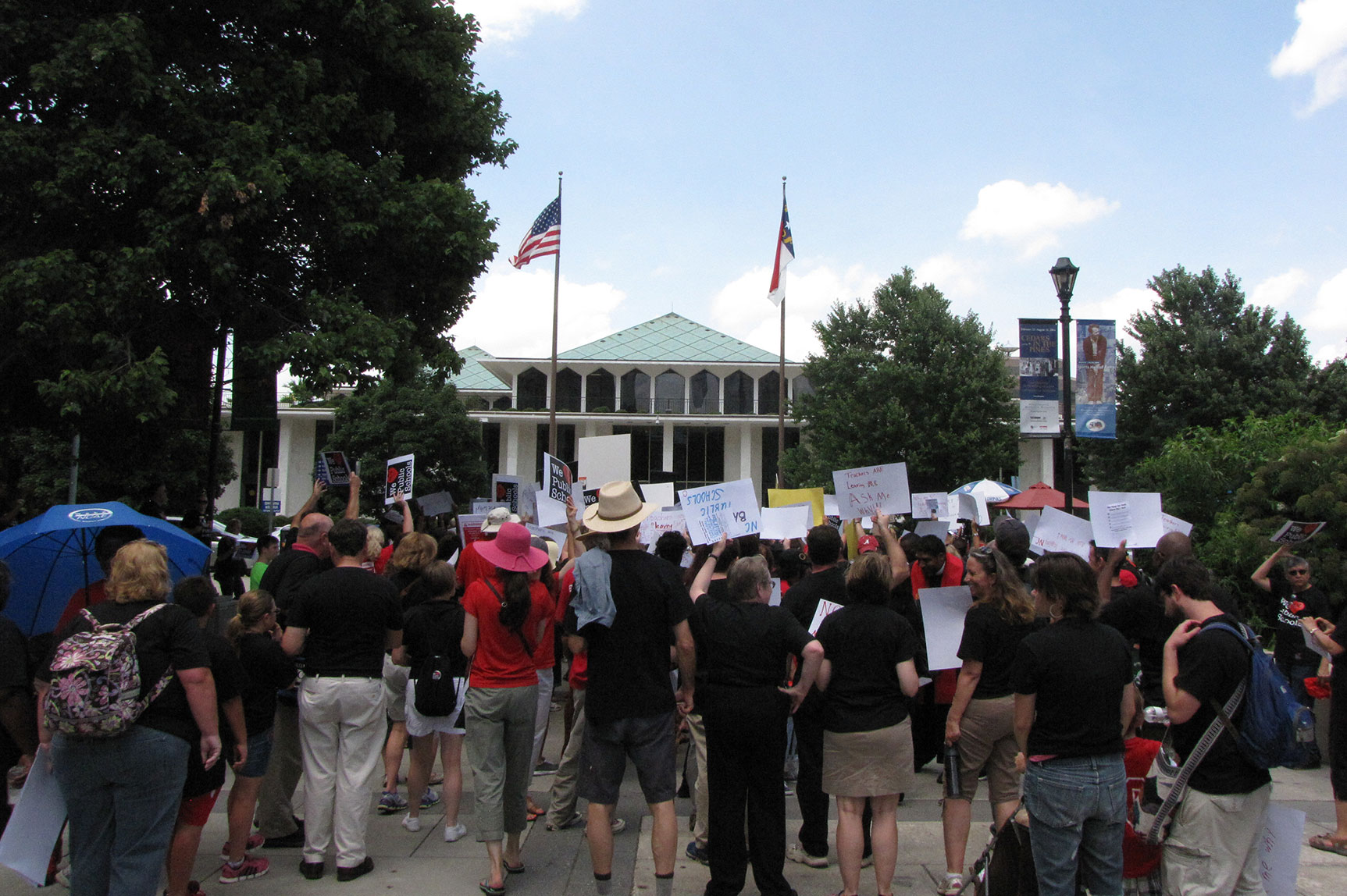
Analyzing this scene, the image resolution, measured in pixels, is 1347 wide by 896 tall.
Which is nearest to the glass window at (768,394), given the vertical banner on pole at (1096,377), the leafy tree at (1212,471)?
the leafy tree at (1212,471)

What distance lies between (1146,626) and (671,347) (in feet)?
155

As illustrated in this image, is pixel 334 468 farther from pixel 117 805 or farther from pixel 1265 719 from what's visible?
pixel 1265 719

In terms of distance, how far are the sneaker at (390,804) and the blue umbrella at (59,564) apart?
6.14ft

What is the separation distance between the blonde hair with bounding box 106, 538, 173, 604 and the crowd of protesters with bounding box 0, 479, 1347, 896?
12 millimetres

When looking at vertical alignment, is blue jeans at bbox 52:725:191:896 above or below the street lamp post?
below

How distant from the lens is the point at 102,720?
12.0ft

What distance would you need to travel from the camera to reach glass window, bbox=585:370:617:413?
52500 mm

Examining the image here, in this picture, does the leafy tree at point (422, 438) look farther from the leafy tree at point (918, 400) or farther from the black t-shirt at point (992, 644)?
the black t-shirt at point (992, 644)

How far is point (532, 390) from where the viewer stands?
174 feet

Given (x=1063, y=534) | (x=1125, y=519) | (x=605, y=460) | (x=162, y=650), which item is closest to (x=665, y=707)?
(x=162, y=650)

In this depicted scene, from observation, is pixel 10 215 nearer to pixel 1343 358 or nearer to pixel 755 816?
pixel 755 816

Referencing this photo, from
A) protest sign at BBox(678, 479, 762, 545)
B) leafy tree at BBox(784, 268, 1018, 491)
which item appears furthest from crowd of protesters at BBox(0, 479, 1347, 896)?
leafy tree at BBox(784, 268, 1018, 491)

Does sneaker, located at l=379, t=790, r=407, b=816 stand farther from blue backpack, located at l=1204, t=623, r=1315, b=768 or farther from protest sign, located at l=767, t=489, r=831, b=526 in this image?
blue backpack, located at l=1204, t=623, r=1315, b=768

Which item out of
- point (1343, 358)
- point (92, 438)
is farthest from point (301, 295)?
point (1343, 358)
